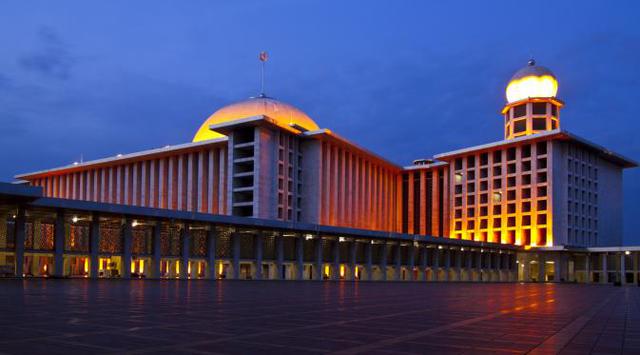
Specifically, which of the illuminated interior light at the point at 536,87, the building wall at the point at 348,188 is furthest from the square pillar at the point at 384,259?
the illuminated interior light at the point at 536,87

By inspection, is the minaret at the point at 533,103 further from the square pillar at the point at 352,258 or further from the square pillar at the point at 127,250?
the square pillar at the point at 127,250

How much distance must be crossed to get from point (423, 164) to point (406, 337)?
10047cm

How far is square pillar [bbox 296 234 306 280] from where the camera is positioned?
60197mm

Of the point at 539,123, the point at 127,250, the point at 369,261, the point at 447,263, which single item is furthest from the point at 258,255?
the point at 539,123

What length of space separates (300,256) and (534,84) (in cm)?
5757

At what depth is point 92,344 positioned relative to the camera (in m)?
8.63

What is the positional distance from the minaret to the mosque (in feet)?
0.72

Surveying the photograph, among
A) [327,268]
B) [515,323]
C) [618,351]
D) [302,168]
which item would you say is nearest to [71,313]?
[515,323]

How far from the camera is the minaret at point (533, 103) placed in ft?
327

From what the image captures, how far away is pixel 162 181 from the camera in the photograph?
9238cm

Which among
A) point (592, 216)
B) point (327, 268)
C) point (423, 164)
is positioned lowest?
point (327, 268)

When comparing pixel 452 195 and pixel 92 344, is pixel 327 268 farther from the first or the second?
pixel 92 344

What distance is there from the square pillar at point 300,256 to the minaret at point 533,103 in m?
52.6

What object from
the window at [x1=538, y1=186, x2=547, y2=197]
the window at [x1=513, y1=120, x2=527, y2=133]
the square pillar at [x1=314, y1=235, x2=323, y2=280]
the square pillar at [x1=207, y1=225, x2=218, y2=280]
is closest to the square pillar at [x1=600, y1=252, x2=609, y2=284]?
the window at [x1=538, y1=186, x2=547, y2=197]
